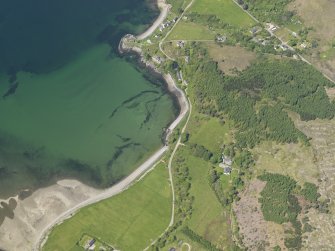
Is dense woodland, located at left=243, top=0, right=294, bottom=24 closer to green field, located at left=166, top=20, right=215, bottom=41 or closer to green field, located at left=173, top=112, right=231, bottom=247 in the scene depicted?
green field, located at left=166, top=20, right=215, bottom=41

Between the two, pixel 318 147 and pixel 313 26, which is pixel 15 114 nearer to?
pixel 318 147

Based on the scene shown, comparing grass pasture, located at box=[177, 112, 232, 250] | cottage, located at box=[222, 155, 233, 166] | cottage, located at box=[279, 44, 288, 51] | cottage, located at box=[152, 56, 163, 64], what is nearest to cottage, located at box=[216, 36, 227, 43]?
cottage, located at box=[279, 44, 288, 51]

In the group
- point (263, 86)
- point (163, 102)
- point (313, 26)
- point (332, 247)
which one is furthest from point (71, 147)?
point (313, 26)

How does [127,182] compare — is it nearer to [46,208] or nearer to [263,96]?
[46,208]

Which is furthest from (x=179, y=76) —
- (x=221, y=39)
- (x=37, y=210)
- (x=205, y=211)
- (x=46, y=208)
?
(x=37, y=210)

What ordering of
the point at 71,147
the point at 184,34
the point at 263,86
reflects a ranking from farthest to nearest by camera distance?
1. the point at 184,34
2. the point at 263,86
3. the point at 71,147
